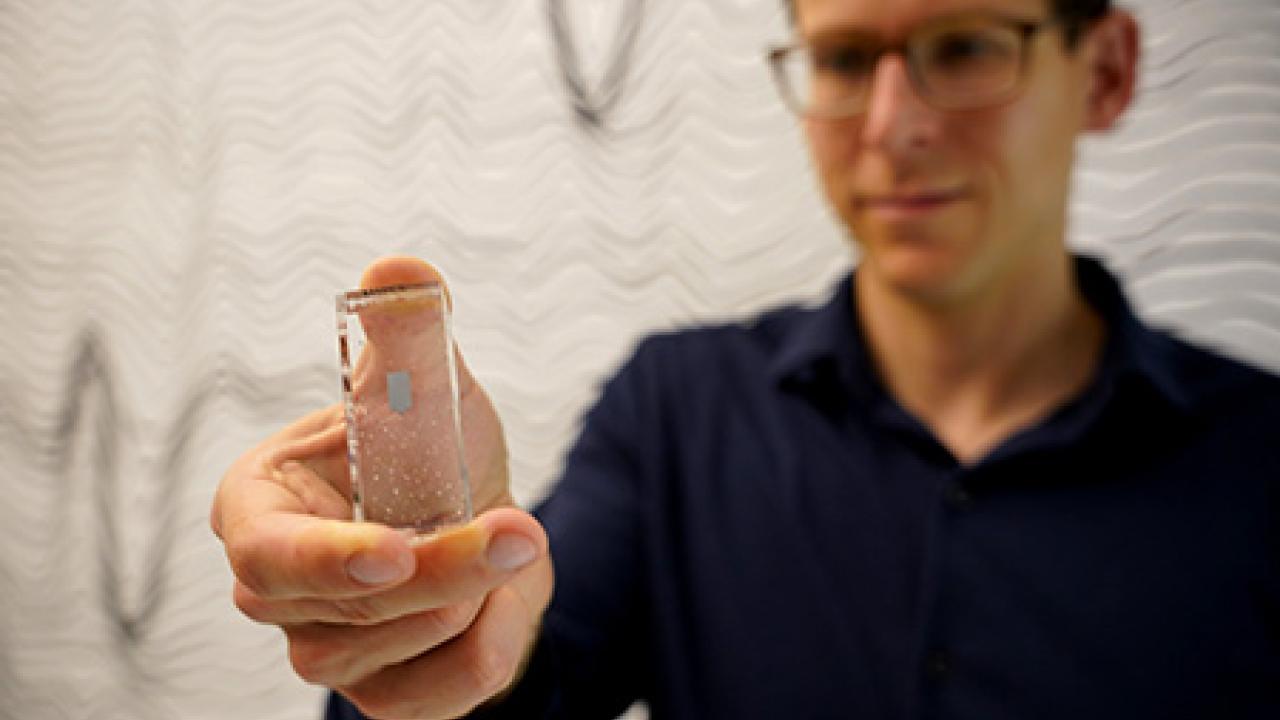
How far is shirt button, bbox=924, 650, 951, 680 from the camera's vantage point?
688 millimetres

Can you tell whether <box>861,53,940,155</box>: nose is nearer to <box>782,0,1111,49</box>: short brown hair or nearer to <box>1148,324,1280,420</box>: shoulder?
<box>782,0,1111,49</box>: short brown hair

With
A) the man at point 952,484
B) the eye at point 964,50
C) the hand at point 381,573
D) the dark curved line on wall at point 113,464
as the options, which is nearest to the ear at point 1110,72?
the man at point 952,484

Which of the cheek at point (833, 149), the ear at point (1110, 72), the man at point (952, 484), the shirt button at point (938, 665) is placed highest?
the ear at point (1110, 72)

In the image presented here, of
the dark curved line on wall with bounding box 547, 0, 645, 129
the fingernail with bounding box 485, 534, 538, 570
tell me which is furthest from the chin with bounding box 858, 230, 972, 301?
the fingernail with bounding box 485, 534, 538, 570

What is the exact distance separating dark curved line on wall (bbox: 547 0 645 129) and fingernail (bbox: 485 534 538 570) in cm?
73

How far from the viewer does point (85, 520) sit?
1.18 meters

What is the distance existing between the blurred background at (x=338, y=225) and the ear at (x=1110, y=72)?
0.07 m

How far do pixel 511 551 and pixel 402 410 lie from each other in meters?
0.09

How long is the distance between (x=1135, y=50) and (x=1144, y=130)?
3.4 inches

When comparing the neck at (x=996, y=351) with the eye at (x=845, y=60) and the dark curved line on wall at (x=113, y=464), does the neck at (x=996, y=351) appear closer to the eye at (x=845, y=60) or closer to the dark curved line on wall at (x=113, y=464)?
the eye at (x=845, y=60)

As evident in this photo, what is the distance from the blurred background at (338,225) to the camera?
845 millimetres

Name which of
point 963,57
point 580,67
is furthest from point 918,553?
point 580,67

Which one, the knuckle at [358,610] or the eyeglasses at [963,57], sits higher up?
the eyeglasses at [963,57]

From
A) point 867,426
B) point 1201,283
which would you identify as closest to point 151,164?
point 867,426
